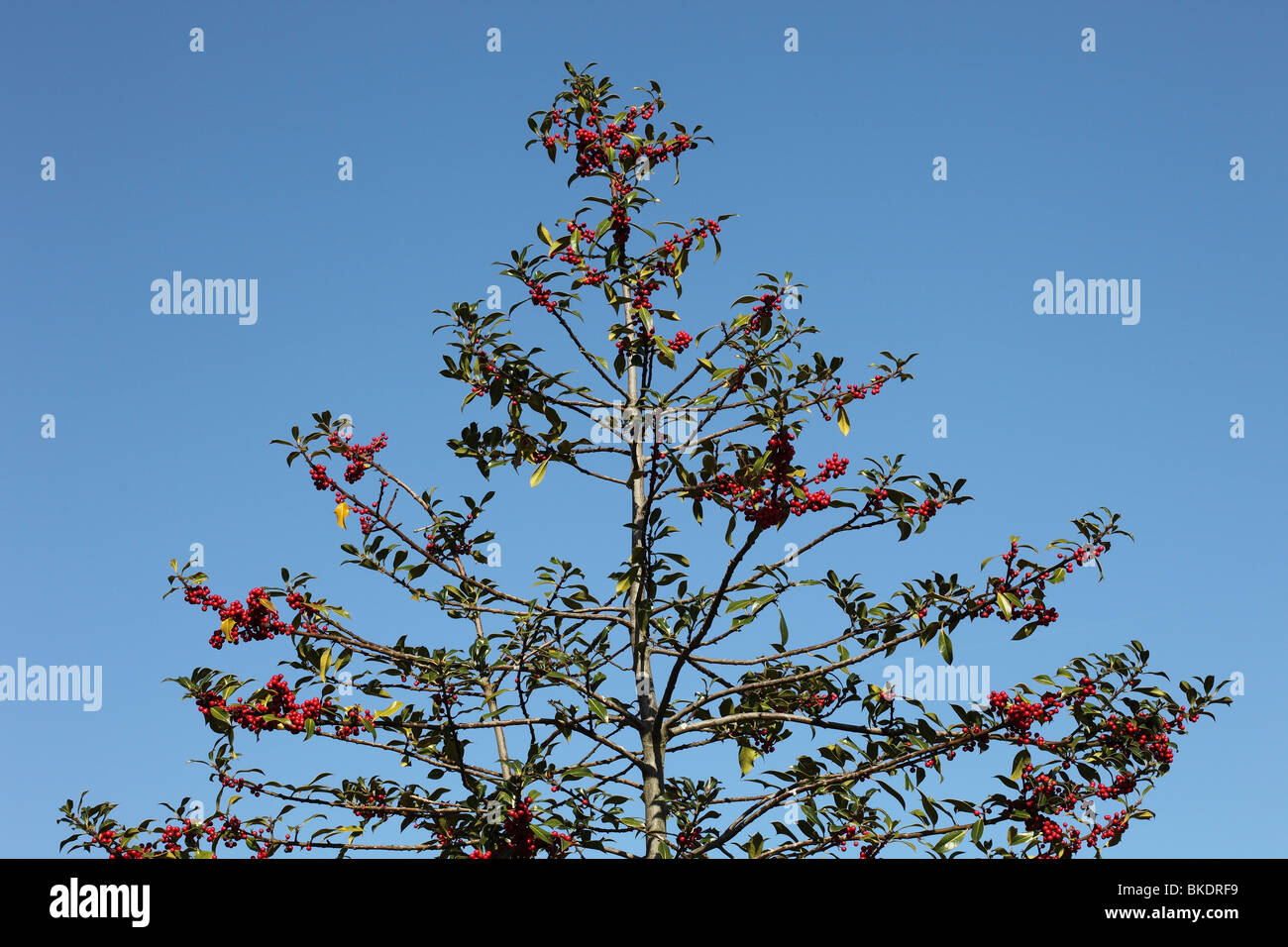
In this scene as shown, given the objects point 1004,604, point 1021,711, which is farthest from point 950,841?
point 1004,604

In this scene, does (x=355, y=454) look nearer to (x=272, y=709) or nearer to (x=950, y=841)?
(x=272, y=709)

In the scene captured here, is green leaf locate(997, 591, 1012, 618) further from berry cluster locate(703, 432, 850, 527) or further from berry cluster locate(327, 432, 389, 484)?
berry cluster locate(327, 432, 389, 484)

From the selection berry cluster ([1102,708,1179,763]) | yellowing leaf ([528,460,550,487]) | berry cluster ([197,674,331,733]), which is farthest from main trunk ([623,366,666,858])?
berry cluster ([1102,708,1179,763])

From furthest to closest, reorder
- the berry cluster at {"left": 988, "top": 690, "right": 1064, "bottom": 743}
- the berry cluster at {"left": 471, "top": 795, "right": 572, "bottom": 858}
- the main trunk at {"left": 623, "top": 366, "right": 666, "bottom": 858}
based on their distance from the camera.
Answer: the main trunk at {"left": 623, "top": 366, "right": 666, "bottom": 858}
the berry cluster at {"left": 988, "top": 690, "right": 1064, "bottom": 743}
the berry cluster at {"left": 471, "top": 795, "right": 572, "bottom": 858}

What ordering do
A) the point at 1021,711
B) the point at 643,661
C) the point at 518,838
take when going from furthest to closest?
the point at 643,661 < the point at 1021,711 < the point at 518,838

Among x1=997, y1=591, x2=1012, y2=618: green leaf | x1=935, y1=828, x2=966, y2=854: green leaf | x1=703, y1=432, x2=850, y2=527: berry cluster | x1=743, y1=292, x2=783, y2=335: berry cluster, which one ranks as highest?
x1=743, y1=292, x2=783, y2=335: berry cluster

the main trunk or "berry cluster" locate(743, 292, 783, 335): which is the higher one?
"berry cluster" locate(743, 292, 783, 335)

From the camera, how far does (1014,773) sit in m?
5.30

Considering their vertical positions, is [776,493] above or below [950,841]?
above
